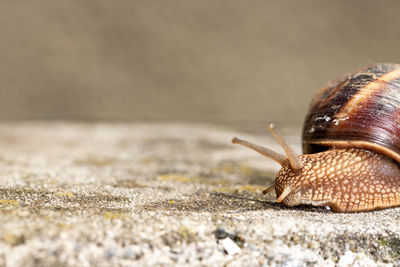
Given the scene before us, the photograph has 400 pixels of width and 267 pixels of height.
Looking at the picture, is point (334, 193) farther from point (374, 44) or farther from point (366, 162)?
point (374, 44)

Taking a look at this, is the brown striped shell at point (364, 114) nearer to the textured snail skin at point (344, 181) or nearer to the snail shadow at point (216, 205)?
the textured snail skin at point (344, 181)

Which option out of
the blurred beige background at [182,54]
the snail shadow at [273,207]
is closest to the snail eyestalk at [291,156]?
the snail shadow at [273,207]

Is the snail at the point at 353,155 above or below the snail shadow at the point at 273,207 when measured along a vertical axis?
above

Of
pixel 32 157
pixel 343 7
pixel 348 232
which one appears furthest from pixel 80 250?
pixel 343 7

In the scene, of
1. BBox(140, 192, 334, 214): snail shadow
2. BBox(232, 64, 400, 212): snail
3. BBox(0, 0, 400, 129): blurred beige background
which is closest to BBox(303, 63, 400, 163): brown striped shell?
BBox(232, 64, 400, 212): snail

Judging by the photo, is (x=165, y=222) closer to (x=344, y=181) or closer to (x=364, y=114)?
(x=344, y=181)

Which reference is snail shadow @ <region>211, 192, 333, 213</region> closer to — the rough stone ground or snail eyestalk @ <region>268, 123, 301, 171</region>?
the rough stone ground
